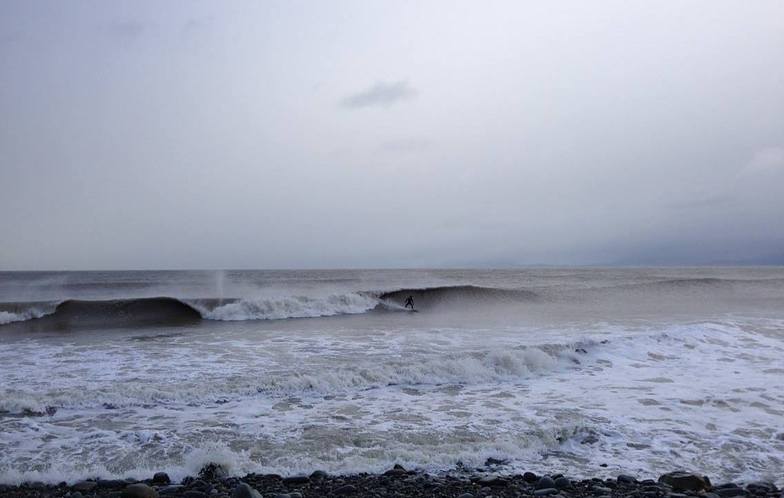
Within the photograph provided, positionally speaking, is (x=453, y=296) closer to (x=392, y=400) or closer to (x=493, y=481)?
(x=392, y=400)

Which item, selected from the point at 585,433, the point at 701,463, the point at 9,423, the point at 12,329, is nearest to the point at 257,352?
the point at 9,423

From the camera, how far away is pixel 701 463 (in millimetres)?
5715

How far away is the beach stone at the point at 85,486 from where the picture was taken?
15.8 ft

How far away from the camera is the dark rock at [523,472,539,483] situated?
5.11 meters

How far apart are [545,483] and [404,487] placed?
135cm

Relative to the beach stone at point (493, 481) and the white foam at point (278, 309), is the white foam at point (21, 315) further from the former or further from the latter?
the beach stone at point (493, 481)

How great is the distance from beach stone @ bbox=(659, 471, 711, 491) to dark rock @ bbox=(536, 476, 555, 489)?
3.85ft

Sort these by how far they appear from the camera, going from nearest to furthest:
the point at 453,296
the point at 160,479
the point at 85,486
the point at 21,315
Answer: the point at 85,486
the point at 160,479
the point at 21,315
the point at 453,296

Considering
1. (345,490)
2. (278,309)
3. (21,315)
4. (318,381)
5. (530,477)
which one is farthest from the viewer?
(278,309)

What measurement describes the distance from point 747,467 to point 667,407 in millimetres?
2076

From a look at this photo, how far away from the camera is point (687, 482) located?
496cm

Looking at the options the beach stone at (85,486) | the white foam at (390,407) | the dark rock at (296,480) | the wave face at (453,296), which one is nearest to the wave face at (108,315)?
the white foam at (390,407)

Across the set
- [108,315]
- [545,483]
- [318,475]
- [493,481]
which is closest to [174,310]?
[108,315]

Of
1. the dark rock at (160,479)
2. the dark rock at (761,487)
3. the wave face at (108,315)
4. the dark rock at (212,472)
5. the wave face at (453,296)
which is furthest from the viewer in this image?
the wave face at (453,296)
